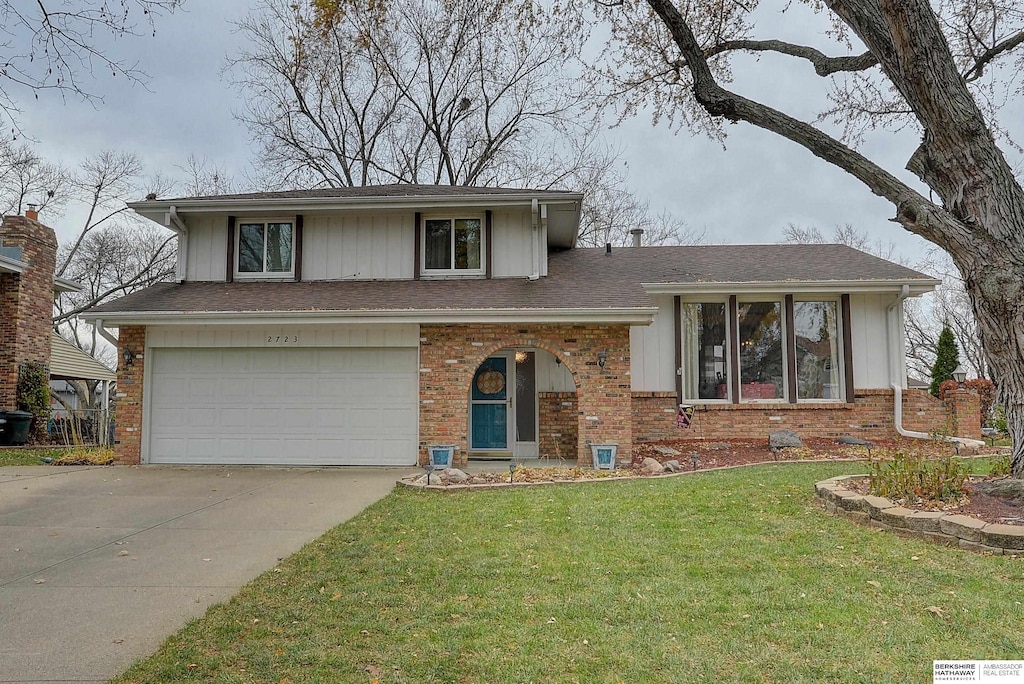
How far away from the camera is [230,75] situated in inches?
737

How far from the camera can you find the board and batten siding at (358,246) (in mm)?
11703

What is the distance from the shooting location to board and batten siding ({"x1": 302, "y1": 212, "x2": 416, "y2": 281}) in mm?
11703

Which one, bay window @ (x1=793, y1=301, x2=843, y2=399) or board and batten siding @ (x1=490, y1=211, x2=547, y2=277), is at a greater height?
board and batten siding @ (x1=490, y1=211, x2=547, y2=277)

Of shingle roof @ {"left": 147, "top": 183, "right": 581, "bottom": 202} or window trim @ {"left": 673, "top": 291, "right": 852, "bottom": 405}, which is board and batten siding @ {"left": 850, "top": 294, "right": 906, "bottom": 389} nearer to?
window trim @ {"left": 673, "top": 291, "right": 852, "bottom": 405}

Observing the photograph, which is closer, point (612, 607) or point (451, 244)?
point (612, 607)

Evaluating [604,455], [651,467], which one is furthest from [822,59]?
[604,455]

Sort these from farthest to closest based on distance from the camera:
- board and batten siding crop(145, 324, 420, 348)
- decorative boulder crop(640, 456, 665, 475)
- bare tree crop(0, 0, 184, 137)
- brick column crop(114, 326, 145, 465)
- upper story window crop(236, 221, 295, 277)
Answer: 1. upper story window crop(236, 221, 295, 277)
2. brick column crop(114, 326, 145, 465)
3. board and batten siding crop(145, 324, 420, 348)
4. decorative boulder crop(640, 456, 665, 475)
5. bare tree crop(0, 0, 184, 137)

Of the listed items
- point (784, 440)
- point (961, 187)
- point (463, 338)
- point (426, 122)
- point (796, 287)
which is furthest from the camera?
point (426, 122)

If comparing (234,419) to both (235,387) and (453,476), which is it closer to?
(235,387)

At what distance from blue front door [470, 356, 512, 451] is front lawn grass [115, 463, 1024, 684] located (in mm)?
5360

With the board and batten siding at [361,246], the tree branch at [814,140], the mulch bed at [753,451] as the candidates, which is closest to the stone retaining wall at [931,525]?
the tree branch at [814,140]

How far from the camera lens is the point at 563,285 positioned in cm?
1116

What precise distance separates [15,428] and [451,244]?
34.9 ft

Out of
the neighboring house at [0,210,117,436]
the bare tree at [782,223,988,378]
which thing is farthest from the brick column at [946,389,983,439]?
the neighboring house at [0,210,117,436]
